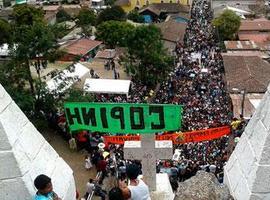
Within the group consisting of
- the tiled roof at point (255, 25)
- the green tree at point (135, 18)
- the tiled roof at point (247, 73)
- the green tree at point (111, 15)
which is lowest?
the green tree at point (135, 18)

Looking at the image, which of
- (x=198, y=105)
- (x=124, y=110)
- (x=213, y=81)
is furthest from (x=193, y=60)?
(x=124, y=110)

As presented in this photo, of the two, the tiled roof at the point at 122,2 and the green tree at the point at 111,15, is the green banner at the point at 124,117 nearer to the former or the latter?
the green tree at the point at 111,15

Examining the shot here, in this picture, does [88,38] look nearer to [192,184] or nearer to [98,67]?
[98,67]

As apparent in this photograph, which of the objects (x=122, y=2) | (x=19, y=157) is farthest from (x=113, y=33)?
(x=19, y=157)

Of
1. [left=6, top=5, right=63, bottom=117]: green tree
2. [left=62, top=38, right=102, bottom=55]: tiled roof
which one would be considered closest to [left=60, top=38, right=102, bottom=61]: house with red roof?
[left=62, top=38, right=102, bottom=55]: tiled roof

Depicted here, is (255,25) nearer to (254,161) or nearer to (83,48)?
(83,48)

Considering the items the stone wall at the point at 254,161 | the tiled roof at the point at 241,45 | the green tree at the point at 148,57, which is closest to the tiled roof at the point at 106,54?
the green tree at the point at 148,57
